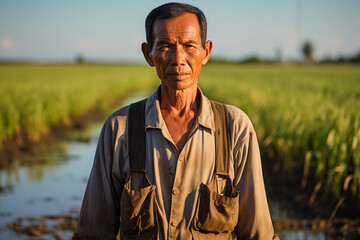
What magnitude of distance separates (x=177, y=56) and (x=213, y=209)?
25.3 inches

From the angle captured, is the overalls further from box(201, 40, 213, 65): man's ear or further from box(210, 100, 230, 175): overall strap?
box(201, 40, 213, 65): man's ear

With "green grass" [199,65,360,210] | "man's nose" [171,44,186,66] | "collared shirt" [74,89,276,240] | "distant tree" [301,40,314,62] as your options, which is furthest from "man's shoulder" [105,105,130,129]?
"distant tree" [301,40,314,62]

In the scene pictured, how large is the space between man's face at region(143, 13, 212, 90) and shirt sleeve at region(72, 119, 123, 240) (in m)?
0.33

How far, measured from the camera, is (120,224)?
5.52ft

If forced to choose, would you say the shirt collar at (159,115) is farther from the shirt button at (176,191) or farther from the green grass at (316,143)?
the green grass at (316,143)

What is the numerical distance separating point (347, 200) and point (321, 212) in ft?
1.30

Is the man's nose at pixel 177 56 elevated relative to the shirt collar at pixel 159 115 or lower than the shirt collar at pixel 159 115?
elevated

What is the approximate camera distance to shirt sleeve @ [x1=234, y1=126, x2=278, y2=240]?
5.34 feet

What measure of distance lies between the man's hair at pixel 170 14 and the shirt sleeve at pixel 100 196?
0.43 metres

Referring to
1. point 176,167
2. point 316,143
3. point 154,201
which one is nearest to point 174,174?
point 176,167

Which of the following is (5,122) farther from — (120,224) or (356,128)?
(120,224)

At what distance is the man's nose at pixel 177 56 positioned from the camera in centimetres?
162

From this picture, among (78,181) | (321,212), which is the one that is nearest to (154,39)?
(321,212)

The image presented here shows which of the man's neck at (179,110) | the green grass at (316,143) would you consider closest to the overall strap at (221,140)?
the man's neck at (179,110)
